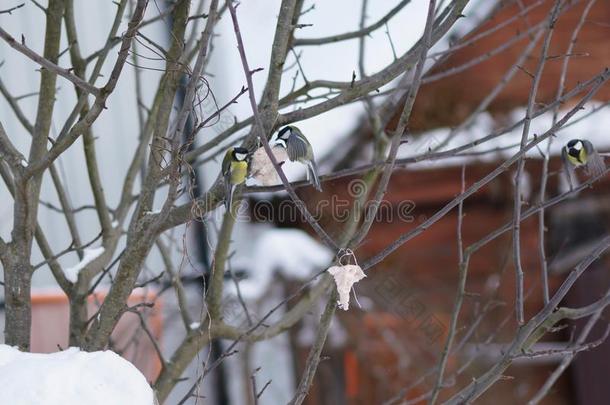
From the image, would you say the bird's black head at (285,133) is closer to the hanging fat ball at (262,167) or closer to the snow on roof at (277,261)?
the hanging fat ball at (262,167)

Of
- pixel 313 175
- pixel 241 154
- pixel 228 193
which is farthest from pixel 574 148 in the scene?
pixel 228 193

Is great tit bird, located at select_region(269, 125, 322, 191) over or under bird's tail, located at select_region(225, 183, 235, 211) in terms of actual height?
over

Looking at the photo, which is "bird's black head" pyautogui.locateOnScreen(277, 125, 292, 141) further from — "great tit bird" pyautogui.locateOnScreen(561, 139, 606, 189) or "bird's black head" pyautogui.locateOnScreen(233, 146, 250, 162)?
"great tit bird" pyautogui.locateOnScreen(561, 139, 606, 189)

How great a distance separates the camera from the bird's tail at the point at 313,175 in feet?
7.82

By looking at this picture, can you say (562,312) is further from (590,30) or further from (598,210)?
(590,30)

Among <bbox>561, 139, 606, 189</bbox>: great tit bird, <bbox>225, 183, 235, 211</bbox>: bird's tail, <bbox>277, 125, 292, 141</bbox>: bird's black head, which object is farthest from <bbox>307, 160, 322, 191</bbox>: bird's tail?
<bbox>561, 139, 606, 189</bbox>: great tit bird

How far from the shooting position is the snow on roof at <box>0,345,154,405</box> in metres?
1.72

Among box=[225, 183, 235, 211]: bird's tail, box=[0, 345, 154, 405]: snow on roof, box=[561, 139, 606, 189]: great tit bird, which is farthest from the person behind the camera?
box=[561, 139, 606, 189]: great tit bird

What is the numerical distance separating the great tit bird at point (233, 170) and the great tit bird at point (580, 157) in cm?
132

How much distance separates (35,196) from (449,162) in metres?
5.04

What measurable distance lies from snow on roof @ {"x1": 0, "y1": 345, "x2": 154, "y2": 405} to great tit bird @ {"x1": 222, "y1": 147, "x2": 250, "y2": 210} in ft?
1.77

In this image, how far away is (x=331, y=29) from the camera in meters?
6.34

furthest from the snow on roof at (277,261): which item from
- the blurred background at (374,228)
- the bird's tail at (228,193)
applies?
the bird's tail at (228,193)

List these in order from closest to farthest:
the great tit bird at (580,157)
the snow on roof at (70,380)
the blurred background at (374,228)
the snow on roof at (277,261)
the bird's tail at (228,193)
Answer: the snow on roof at (70,380)
the bird's tail at (228,193)
the great tit bird at (580,157)
the blurred background at (374,228)
the snow on roof at (277,261)
